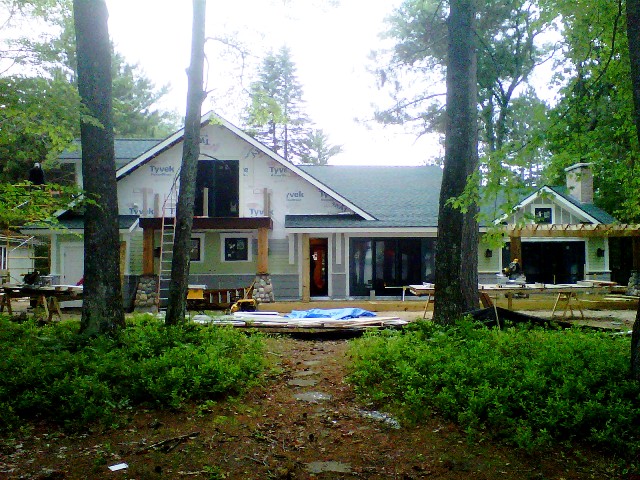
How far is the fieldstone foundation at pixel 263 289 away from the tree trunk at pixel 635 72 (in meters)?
12.5

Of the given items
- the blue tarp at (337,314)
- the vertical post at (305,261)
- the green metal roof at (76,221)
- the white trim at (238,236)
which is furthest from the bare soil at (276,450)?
the white trim at (238,236)

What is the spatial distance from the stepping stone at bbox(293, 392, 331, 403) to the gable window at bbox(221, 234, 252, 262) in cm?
1289

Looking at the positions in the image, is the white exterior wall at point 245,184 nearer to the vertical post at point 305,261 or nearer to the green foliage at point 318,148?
the vertical post at point 305,261

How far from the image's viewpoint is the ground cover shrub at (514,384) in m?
4.45

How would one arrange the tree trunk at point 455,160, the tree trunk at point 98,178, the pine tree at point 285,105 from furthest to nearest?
the pine tree at point 285,105
the tree trunk at point 455,160
the tree trunk at point 98,178

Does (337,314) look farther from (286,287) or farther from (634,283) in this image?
(634,283)

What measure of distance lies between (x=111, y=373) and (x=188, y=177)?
431 cm

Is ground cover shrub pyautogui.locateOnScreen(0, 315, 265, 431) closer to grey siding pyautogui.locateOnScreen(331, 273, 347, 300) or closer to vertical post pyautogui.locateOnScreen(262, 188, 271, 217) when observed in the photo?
vertical post pyautogui.locateOnScreen(262, 188, 271, 217)

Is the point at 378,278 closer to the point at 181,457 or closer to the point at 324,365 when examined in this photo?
the point at 324,365

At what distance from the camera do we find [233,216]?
1872cm

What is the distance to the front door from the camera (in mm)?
20406

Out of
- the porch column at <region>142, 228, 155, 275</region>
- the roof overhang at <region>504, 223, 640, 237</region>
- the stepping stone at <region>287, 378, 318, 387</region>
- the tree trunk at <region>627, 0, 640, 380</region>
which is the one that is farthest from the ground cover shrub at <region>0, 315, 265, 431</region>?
the roof overhang at <region>504, 223, 640, 237</region>

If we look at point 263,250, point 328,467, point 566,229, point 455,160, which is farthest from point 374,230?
point 328,467

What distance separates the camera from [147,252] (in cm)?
1734
